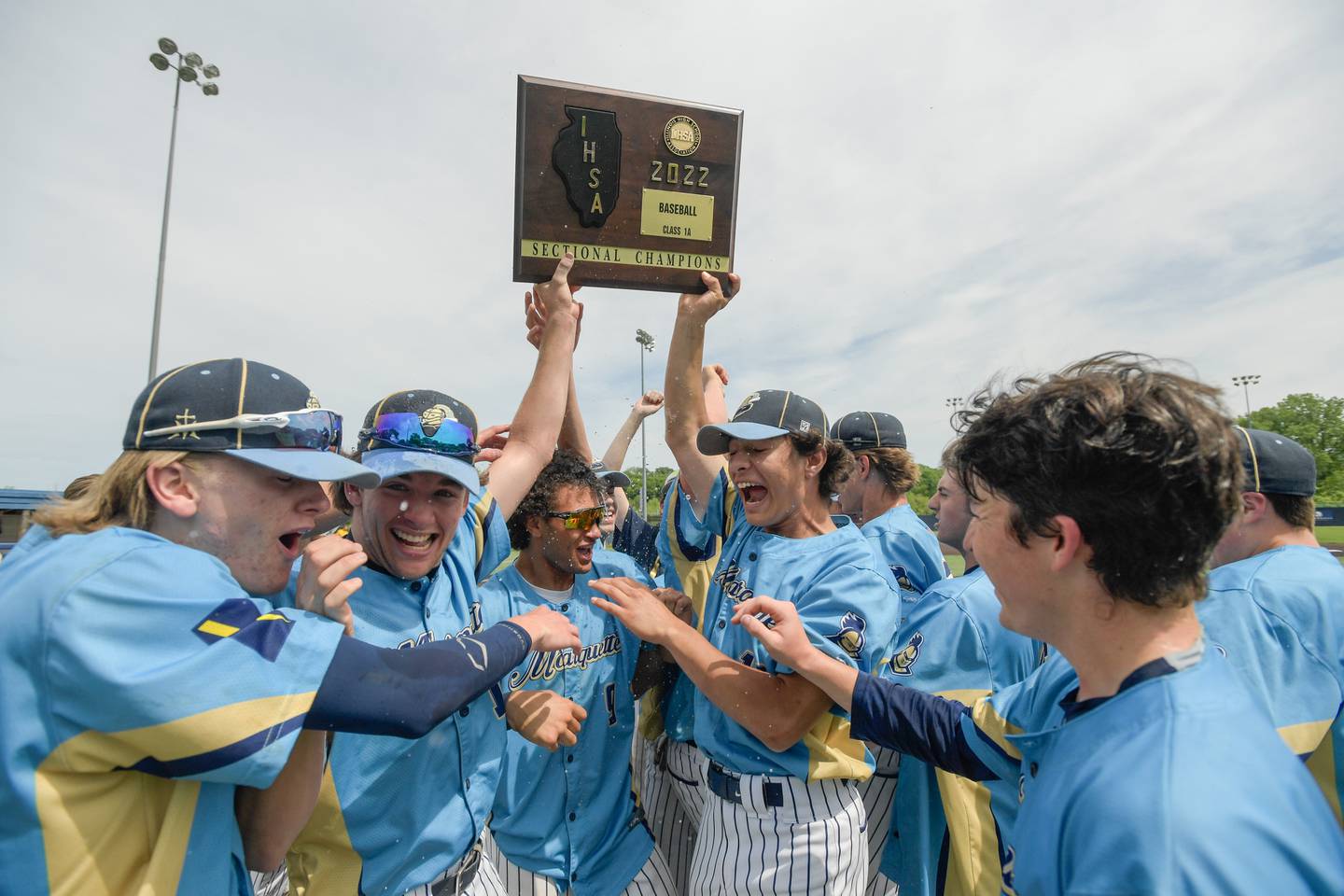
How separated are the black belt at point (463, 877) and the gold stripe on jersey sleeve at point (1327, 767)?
10.2 ft

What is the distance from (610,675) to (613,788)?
485 mm

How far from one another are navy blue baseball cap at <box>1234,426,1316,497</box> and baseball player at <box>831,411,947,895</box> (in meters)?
1.73

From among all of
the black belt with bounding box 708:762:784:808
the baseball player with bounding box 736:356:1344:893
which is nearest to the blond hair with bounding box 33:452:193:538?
the baseball player with bounding box 736:356:1344:893

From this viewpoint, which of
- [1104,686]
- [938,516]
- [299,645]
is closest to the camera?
[1104,686]

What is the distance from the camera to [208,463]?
1.72m

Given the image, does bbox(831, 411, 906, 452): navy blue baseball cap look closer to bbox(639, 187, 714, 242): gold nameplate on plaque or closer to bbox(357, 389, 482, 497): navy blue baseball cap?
bbox(639, 187, 714, 242): gold nameplate on plaque

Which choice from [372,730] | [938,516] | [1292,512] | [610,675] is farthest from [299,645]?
[1292,512]

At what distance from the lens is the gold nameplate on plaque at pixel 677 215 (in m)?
3.24

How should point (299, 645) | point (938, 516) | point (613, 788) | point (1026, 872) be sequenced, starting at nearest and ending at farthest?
point (1026, 872) < point (299, 645) < point (613, 788) < point (938, 516)

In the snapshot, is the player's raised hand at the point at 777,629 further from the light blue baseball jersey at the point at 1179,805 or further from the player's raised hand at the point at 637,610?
the light blue baseball jersey at the point at 1179,805

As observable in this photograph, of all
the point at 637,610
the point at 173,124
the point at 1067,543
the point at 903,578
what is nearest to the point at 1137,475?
the point at 1067,543

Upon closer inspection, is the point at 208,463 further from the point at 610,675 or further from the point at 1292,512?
the point at 1292,512

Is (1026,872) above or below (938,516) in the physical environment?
below

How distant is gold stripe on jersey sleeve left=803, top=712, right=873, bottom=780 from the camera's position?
2781mm
